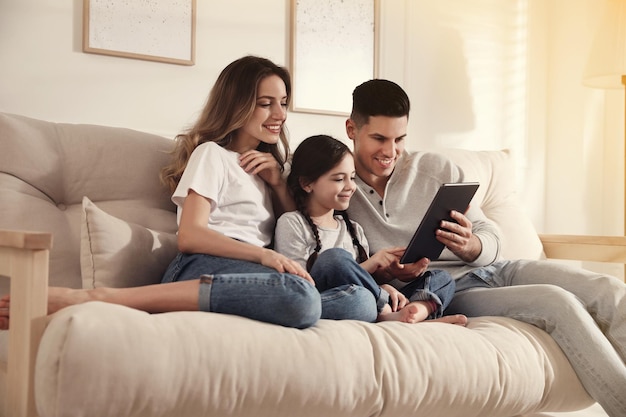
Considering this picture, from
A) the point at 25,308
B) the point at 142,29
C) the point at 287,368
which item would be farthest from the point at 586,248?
the point at 25,308

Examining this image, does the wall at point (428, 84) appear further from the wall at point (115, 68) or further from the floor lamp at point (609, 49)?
the floor lamp at point (609, 49)

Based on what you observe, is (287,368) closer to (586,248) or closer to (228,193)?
(228,193)

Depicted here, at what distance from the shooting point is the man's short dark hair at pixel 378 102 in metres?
2.26

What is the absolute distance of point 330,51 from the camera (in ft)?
10.1

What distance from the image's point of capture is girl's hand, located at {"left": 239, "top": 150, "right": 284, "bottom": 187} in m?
2.10

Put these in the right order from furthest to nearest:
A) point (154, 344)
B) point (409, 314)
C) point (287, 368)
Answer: point (409, 314)
point (287, 368)
point (154, 344)

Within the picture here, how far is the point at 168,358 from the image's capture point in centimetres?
135

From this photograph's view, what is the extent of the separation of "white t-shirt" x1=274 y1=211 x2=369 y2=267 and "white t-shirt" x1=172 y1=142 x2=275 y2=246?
57mm

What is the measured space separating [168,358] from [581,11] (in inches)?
121

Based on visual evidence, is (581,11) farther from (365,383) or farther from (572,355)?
(365,383)

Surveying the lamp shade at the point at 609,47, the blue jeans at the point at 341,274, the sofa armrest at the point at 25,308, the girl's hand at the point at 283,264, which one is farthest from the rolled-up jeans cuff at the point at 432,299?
the lamp shade at the point at 609,47

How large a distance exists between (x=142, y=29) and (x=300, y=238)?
1057 millimetres

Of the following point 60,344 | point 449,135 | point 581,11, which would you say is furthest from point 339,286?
point 581,11

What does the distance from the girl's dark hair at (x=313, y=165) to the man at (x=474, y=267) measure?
138mm
